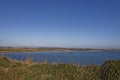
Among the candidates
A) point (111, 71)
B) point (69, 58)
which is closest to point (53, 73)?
point (111, 71)

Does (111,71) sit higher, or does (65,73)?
(111,71)

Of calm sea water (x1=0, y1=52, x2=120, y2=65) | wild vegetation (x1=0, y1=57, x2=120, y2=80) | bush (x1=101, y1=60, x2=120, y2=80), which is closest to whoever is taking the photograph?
bush (x1=101, y1=60, x2=120, y2=80)

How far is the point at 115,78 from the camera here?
40.9ft

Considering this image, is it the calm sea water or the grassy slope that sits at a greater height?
the calm sea water

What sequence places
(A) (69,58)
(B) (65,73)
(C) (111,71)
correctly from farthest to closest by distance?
(A) (69,58)
(B) (65,73)
(C) (111,71)

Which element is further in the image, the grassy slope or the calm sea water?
the calm sea water

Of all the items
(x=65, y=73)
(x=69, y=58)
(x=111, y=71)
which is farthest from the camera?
(x=69, y=58)

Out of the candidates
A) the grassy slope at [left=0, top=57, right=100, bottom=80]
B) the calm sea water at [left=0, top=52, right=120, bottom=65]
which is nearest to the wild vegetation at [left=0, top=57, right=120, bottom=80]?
the grassy slope at [left=0, top=57, right=100, bottom=80]

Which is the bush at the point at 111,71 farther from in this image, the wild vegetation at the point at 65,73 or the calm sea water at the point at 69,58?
the calm sea water at the point at 69,58

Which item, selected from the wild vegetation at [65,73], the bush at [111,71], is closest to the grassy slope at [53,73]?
the wild vegetation at [65,73]

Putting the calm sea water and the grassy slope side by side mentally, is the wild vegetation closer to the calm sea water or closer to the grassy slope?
the grassy slope

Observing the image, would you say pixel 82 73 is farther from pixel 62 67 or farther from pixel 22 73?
pixel 22 73

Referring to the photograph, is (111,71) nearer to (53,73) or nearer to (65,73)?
(65,73)

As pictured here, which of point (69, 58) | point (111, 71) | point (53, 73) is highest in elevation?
point (69, 58)
